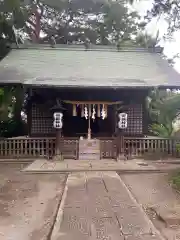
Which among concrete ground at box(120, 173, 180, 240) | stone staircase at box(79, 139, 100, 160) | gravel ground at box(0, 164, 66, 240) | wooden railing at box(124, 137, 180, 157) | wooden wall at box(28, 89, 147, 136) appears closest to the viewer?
gravel ground at box(0, 164, 66, 240)

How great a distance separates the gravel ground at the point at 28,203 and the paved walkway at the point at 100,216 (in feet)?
1.02

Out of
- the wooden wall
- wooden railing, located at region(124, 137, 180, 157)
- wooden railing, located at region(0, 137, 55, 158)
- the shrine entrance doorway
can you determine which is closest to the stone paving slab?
wooden railing, located at region(0, 137, 55, 158)

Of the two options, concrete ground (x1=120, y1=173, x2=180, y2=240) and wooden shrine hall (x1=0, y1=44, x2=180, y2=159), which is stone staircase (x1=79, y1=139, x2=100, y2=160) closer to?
wooden shrine hall (x1=0, y1=44, x2=180, y2=159)

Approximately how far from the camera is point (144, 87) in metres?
13.4

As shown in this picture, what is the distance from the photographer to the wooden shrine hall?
13641 mm

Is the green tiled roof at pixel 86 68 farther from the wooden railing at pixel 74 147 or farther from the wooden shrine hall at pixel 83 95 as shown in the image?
the wooden railing at pixel 74 147

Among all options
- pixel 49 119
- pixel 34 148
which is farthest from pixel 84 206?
pixel 49 119

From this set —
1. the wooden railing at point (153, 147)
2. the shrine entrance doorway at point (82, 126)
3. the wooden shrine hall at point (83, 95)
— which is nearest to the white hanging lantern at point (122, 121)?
the wooden shrine hall at point (83, 95)

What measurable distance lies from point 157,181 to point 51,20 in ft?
65.6

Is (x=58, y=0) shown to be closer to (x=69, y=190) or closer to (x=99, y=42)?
(x=99, y=42)

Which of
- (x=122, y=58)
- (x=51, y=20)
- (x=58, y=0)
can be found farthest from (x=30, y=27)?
(x=122, y=58)

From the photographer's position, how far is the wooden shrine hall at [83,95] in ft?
44.8

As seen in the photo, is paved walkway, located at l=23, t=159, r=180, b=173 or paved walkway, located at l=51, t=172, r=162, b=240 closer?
paved walkway, located at l=51, t=172, r=162, b=240

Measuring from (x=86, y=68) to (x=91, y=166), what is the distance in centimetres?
697
